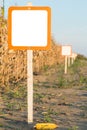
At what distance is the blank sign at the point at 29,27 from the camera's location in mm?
7066

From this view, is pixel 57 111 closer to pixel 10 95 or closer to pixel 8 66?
pixel 10 95

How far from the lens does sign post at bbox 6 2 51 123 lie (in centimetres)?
707

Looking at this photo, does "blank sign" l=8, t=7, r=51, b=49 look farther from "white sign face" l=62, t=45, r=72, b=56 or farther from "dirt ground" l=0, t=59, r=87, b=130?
"white sign face" l=62, t=45, r=72, b=56

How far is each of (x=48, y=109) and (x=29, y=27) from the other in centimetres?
251

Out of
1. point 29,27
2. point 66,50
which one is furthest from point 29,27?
point 66,50

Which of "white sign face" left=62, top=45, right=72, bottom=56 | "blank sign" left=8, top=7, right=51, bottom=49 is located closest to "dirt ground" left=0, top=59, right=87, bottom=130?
"blank sign" left=8, top=7, right=51, bottom=49

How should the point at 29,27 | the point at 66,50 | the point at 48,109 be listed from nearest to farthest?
the point at 29,27 < the point at 48,109 < the point at 66,50

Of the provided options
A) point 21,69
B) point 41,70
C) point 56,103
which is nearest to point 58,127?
point 56,103

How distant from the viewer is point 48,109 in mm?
9031

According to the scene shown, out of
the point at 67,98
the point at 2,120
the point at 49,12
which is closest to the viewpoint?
the point at 49,12

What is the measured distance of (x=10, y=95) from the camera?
1132 cm

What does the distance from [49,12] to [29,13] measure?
329 millimetres

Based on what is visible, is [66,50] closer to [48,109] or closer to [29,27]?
[48,109]

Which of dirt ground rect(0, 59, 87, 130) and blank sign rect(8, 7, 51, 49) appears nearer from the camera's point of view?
blank sign rect(8, 7, 51, 49)
